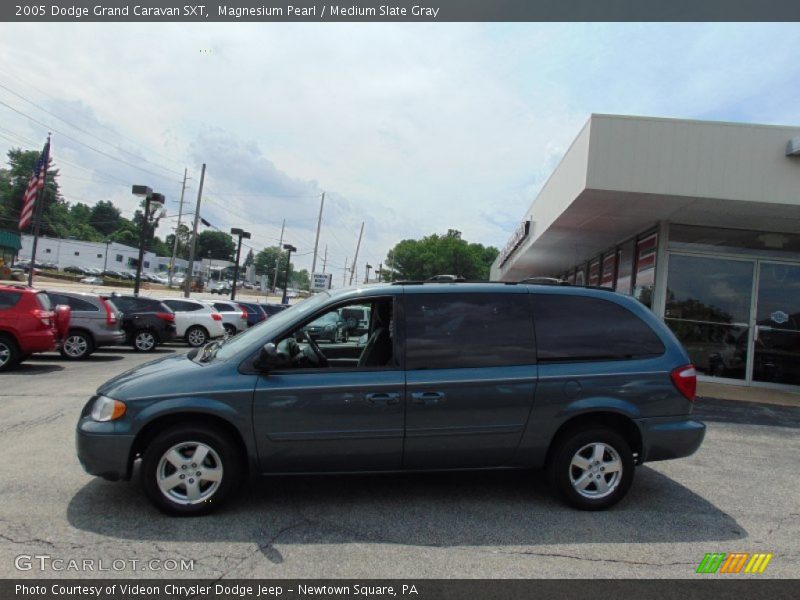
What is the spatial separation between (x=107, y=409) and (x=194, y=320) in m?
15.5

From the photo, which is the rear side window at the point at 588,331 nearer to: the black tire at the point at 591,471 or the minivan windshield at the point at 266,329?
the black tire at the point at 591,471

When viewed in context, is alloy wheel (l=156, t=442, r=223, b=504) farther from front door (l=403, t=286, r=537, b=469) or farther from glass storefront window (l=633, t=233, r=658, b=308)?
glass storefront window (l=633, t=233, r=658, b=308)

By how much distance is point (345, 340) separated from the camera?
6023 mm

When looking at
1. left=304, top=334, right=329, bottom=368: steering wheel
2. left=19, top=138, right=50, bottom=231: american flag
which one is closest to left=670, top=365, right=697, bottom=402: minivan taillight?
left=304, top=334, right=329, bottom=368: steering wheel

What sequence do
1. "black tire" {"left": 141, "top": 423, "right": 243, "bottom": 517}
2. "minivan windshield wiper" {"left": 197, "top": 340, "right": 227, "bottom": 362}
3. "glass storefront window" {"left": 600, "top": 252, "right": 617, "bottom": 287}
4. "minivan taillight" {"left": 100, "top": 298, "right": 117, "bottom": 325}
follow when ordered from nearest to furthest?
"black tire" {"left": 141, "top": 423, "right": 243, "bottom": 517} < "minivan windshield wiper" {"left": 197, "top": 340, "right": 227, "bottom": 362} < "minivan taillight" {"left": 100, "top": 298, "right": 117, "bottom": 325} < "glass storefront window" {"left": 600, "top": 252, "right": 617, "bottom": 287}

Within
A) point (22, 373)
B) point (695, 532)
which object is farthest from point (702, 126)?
point (22, 373)

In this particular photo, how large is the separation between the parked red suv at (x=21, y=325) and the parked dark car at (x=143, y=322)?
513 cm

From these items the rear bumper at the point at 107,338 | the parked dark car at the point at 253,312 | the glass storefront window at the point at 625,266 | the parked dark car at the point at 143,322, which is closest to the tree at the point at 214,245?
the parked dark car at the point at 253,312

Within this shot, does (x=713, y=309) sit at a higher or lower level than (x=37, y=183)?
lower

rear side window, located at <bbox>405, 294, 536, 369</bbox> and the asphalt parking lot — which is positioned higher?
rear side window, located at <bbox>405, 294, 536, 369</bbox>

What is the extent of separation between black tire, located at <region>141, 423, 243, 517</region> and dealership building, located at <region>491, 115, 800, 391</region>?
8.35m

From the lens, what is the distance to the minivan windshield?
455 cm

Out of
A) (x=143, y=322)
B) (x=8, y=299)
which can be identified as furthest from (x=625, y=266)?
(x=8, y=299)
